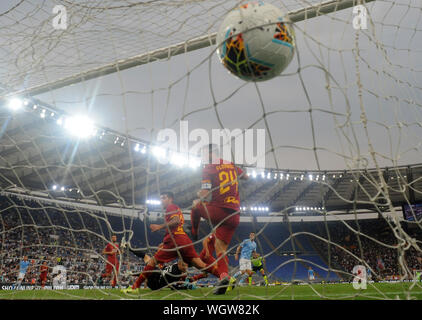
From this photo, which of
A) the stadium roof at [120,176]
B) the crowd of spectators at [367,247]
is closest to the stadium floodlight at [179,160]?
the stadium roof at [120,176]

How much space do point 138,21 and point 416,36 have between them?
359 centimetres

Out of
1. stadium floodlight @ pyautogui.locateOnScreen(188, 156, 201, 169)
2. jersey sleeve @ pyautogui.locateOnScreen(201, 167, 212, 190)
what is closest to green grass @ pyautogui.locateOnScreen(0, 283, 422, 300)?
jersey sleeve @ pyautogui.locateOnScreen(201, 167, 212, 190)

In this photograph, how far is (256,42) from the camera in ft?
8.15

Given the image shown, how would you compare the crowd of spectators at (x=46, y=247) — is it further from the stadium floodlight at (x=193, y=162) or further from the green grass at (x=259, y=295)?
the stadium floodlight at (x=193, y=162)

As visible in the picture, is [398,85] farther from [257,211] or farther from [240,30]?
[257,211]

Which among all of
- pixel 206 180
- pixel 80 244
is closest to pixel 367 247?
pixel 80 244

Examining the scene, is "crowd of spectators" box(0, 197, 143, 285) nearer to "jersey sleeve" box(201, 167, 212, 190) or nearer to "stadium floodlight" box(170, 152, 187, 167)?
"stadium floodlight" box(170, 152, 187, 167)

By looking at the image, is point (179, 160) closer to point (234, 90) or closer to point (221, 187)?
point (221, 187)

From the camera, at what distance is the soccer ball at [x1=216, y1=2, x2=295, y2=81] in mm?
2491

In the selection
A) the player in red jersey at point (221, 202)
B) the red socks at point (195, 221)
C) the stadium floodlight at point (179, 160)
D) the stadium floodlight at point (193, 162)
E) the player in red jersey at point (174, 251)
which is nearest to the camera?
the player in red jersey at point (221, 202)

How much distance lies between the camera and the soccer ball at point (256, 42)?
8.17 ft

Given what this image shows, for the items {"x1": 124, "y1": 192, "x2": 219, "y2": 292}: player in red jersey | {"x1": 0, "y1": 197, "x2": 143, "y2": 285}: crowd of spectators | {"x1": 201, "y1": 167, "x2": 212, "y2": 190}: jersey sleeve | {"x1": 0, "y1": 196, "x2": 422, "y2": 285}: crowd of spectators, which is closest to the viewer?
{"x1": 201, "y1": 167, "x2": 212, "y2": 190}: jersey sleeve

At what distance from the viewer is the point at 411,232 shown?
890 inches

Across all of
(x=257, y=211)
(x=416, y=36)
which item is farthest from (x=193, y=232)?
(x=257, y=211)
